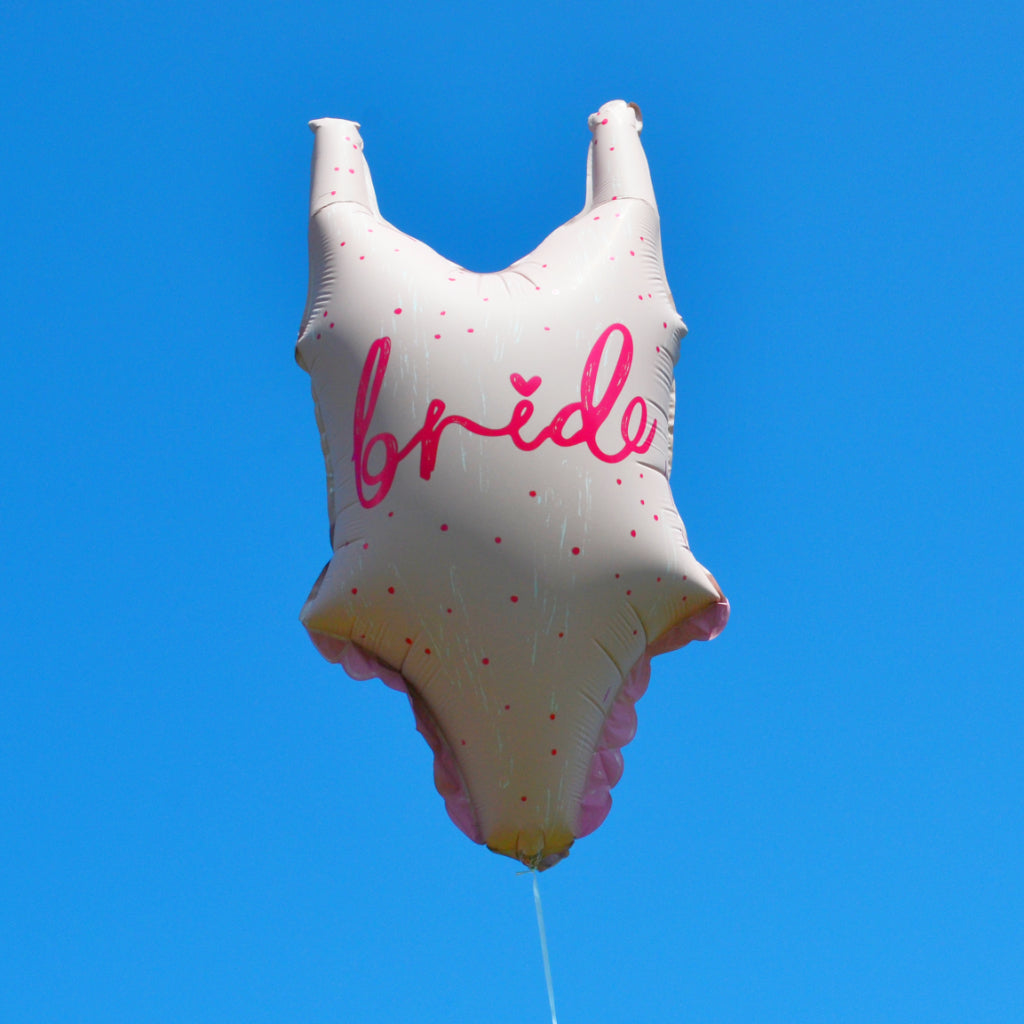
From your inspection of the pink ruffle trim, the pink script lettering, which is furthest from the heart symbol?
the pink ruffle trim

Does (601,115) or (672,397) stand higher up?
(601,115)

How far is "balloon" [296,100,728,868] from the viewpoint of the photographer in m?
7.34

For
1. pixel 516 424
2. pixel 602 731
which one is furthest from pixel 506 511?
pixel 602 731

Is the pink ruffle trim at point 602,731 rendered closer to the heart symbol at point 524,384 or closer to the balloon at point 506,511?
the balloon at point 506,511

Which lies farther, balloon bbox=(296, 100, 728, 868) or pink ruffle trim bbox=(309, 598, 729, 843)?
pink ruffle trim bbox=(309, 598, 729, 843)

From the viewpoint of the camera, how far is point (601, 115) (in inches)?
346

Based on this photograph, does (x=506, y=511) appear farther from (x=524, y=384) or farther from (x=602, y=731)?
(x=602, y=731)

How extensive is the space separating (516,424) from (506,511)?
38 centimetres

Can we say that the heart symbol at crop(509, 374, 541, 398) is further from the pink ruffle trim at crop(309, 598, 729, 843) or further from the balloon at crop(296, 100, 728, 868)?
the pink ruffle trim at crop(309, 598, 729, 843)

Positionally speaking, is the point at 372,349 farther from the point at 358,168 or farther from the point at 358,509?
the point at 358,168

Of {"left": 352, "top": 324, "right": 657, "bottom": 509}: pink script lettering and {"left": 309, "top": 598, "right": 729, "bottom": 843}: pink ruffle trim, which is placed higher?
{"left": 352, "top": 324, "right": 657, "bottom": 509}: pink script lettering

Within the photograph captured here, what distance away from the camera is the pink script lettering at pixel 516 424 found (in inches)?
289

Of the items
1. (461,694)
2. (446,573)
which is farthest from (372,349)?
(461,694)

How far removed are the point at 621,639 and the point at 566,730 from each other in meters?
0.47
